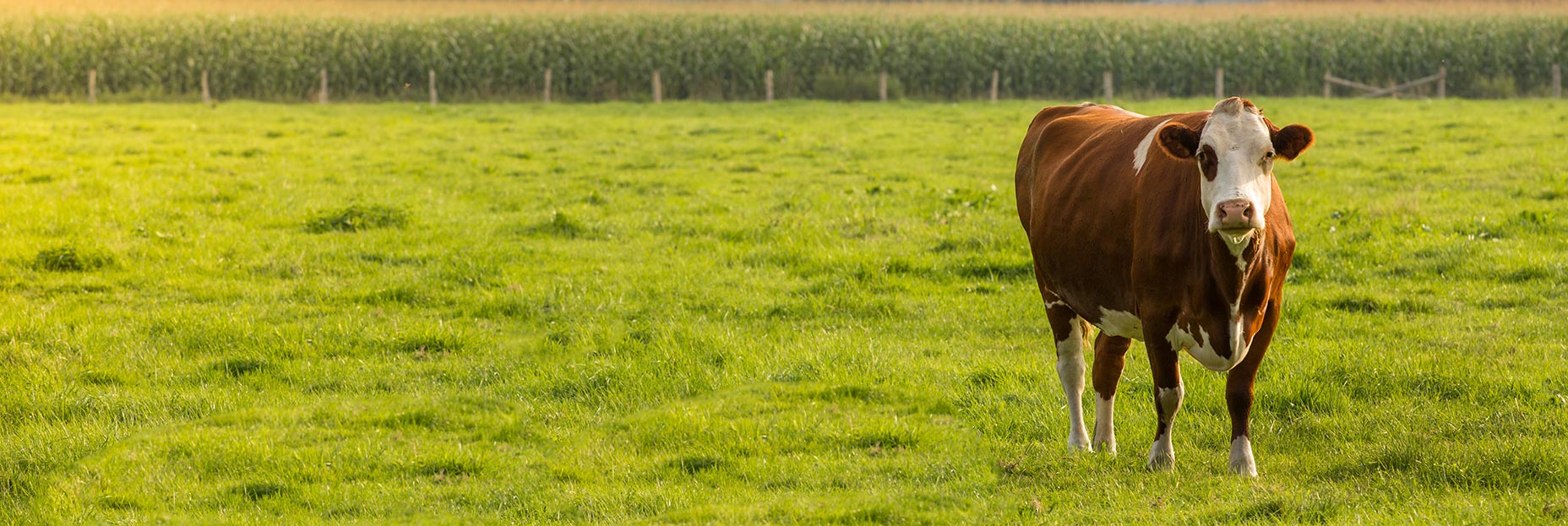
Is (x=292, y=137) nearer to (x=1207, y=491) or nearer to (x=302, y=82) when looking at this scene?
(x=302, y=82)

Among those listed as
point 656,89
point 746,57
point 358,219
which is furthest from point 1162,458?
point 746,57

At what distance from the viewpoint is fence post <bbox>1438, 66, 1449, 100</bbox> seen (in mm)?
39875

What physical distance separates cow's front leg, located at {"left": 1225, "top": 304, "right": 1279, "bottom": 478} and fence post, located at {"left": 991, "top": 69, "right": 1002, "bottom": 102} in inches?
1281

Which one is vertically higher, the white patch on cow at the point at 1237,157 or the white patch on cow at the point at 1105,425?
the white patch on cow at the point at 1237,157

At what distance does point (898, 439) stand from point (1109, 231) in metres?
1.67

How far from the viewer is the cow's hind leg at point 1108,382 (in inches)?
271

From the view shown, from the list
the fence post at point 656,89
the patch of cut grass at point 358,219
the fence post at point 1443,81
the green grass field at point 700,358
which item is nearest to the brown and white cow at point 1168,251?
the green grass field at point 700,358

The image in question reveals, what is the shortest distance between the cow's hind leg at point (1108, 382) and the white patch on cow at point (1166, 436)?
15.1 inches

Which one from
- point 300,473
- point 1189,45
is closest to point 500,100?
point 1189,45

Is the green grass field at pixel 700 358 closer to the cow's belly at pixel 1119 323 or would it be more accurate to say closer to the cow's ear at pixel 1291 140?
Result: the cow's belly at pixel 1119 323

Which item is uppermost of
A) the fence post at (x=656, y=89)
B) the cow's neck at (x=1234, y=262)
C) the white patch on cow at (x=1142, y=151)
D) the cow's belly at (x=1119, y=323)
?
the white patch on cow at (x=1142, y=151)

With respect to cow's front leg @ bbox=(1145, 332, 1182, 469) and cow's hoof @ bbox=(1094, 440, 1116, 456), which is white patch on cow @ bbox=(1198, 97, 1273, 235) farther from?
cow's hoof @ bbox=(1094, 440, 1116, 456)

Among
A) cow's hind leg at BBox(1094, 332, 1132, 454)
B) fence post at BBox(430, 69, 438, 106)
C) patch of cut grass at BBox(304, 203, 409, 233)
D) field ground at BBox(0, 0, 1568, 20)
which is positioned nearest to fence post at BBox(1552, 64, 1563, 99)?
field ground at BBox(0, 0, 1568, 20)

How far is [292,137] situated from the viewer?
24.3 meters
